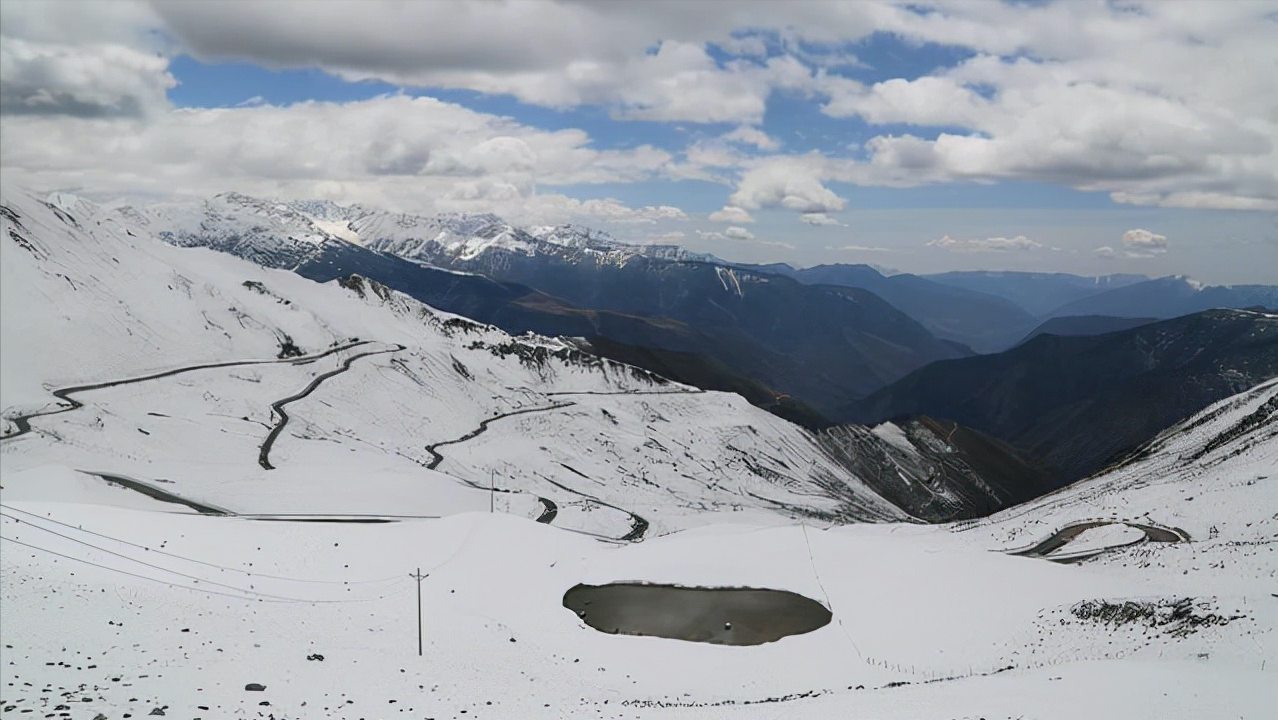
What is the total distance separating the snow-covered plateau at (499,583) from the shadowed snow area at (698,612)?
1.02 meters

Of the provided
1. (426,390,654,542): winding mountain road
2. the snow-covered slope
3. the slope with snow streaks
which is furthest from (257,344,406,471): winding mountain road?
the snow-covered slope

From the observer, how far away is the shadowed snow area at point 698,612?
31.7 m

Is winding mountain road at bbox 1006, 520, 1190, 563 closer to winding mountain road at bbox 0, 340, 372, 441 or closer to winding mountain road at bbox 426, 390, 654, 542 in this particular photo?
winding mountain road at bbox 426, 390, 654, 542

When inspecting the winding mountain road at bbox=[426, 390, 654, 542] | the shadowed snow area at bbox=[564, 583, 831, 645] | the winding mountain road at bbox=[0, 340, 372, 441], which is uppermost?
the winding mountain road at bbox=[0, 340, 372, 441]

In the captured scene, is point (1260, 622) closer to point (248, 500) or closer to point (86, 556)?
point (86, 556)

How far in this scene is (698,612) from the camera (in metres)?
33.8

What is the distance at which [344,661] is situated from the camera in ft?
78.6

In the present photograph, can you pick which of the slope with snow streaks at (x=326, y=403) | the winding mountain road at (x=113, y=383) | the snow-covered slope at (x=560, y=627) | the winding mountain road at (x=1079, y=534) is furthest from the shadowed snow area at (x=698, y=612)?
the winding mountain road at (x=113, y=383)

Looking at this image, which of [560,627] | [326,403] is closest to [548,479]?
[326,403]

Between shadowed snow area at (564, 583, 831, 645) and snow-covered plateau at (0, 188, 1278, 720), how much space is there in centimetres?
102

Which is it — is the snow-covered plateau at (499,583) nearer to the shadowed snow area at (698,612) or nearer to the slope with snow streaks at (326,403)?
the slope with snow streaks at (326,403)

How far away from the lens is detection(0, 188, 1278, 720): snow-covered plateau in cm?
2112

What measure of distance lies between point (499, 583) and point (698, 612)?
9.53 metres

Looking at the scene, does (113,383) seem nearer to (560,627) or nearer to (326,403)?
(326,403)
